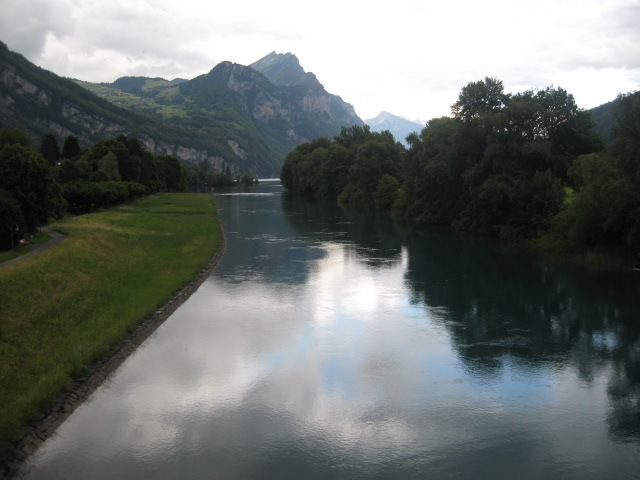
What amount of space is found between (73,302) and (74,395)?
10160mm

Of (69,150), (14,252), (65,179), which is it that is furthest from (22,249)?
(69,150)

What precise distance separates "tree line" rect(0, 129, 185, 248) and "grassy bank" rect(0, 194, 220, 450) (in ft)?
13.4

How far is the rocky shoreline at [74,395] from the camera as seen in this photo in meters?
13.0

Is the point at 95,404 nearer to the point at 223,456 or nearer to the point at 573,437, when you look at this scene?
the point at 223,456

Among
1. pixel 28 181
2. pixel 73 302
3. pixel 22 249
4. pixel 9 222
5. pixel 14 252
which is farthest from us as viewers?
pixel 28 181

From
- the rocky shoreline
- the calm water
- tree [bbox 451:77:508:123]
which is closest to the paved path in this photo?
the rocky shoreline

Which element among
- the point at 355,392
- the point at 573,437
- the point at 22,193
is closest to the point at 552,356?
the point at 573,437

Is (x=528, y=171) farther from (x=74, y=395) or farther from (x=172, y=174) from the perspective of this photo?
(x=172, y=174)

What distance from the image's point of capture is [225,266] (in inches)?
1639

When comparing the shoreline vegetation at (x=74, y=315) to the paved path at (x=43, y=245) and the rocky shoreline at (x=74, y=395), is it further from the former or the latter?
the paved path at (x=43, y=245)

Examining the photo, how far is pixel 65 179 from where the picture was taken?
9038 cm

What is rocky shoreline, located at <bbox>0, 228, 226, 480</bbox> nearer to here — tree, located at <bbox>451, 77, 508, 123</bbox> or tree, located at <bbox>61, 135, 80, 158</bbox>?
tree, located at <bbox>451, 77, 508, 123</bbox>

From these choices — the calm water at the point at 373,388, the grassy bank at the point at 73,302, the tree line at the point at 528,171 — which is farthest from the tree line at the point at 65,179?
the tree line at the point at 528,171

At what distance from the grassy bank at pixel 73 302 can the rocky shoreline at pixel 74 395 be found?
26cm
